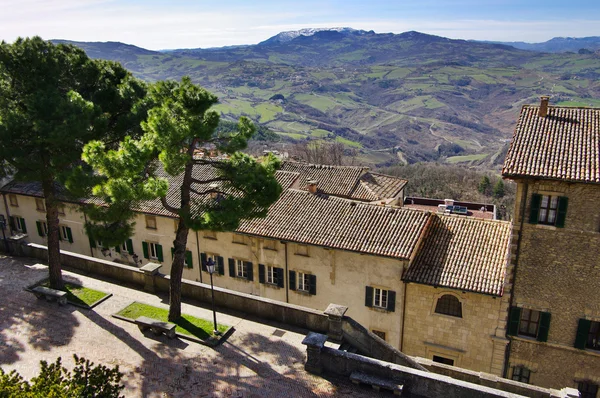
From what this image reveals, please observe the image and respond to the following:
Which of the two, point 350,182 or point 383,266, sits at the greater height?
point 350,182

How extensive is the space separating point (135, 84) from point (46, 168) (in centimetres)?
541

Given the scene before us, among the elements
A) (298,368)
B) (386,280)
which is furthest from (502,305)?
(298,368)

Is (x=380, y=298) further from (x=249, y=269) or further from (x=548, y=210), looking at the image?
(x=548, y=210)

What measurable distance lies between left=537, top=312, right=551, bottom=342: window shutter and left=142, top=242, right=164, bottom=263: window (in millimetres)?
22446

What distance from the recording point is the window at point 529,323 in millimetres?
20500

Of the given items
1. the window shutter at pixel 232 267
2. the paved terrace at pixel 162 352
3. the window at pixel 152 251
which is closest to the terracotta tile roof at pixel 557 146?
the paved terrace at pixel 162 352

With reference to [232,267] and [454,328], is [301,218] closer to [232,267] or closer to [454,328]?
[232,267]

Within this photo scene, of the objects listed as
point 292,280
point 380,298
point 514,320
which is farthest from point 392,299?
point 292,280

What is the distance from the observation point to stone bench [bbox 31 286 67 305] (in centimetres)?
1972

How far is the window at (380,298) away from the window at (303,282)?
3067 millimetres

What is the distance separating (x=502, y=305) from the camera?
20.9m

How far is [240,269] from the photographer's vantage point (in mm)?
27547

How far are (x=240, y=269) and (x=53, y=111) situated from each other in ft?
45.5

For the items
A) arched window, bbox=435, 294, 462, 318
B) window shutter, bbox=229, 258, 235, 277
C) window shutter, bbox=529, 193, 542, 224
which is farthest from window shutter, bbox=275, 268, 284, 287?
window shutter, bbox=529, 193, 542, 224
